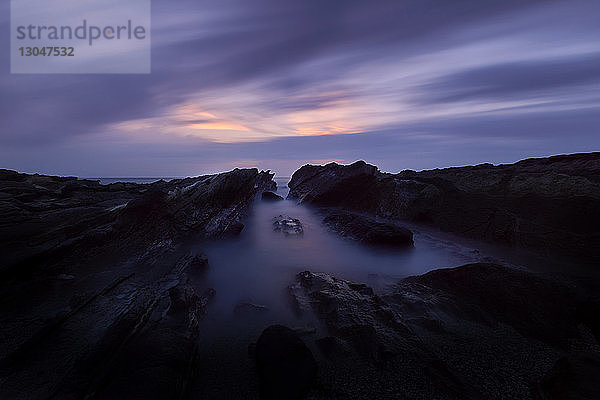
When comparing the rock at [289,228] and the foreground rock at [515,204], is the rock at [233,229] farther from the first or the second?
the foreground rock at [515,204]

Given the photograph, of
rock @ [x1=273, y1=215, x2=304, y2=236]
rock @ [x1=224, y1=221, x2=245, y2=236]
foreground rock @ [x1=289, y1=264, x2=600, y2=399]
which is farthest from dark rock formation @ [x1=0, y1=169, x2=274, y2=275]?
foreground rock @ [x1=289, y1=264, x2=600, y2=399]

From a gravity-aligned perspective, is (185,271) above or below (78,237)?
below

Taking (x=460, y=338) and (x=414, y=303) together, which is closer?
(x=460, y=338)

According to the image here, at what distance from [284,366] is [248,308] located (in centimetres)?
284

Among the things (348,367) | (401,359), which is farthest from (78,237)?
(401,359)

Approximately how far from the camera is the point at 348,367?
468cm

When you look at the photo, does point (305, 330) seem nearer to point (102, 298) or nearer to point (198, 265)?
point (198, 265)

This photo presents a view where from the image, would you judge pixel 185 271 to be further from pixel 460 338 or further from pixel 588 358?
pixel 588 358

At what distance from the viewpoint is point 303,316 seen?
6.43m

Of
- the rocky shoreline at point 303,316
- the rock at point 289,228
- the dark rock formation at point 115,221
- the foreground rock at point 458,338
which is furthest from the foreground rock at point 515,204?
the dark rock formation at point 115,221

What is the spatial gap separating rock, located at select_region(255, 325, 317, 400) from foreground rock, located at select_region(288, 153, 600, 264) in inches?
436

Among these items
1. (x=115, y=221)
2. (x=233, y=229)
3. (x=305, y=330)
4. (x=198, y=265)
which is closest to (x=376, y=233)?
(x=305, y=330)

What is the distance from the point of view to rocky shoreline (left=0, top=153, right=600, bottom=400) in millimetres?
4176

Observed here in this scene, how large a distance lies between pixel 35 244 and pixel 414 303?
42.0 feet
